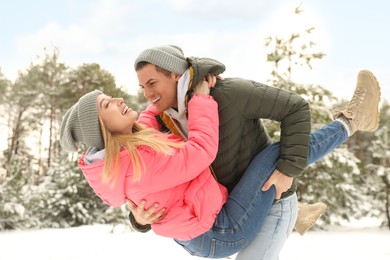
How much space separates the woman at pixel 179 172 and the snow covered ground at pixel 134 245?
185 inches

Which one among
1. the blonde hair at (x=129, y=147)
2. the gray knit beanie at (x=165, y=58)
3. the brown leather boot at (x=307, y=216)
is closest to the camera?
the blonde hair at (x=129, y=147)

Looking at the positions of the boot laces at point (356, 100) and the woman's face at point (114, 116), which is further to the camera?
the boot laces at point (356, 100)

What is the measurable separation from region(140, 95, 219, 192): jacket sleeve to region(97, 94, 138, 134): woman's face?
0.25 meters

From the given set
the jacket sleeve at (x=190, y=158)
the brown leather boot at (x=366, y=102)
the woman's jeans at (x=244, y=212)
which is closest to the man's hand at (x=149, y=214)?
the jacket sleeve at (x=190, y=158)

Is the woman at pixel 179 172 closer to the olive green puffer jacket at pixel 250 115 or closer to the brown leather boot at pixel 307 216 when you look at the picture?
the olive green puffer jacket at pixel 250 115

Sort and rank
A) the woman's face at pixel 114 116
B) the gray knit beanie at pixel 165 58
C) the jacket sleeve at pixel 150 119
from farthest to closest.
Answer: the jacket sleeve at pixel 150 119
the gray knit beanie at pixel 165 58
the woman's face at pixel 114 116

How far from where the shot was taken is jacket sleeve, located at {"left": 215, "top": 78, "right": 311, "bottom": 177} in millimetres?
2121

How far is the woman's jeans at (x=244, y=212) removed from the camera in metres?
2.12

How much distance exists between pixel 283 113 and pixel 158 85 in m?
0.64

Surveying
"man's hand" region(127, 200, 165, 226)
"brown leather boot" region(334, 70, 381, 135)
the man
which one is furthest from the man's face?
"brown leather boot" region(334, 70, 381, 135)

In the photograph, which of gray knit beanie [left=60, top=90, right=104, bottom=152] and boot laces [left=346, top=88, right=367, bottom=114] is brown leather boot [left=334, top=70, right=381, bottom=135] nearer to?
boot laces [left=346, top=88, right=367, bottom=114]

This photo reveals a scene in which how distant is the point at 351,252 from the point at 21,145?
14768 millimetres

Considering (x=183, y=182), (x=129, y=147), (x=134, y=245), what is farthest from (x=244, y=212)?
(x=134, y=245)

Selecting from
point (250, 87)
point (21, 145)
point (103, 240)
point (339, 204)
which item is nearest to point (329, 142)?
point (250, 87)
